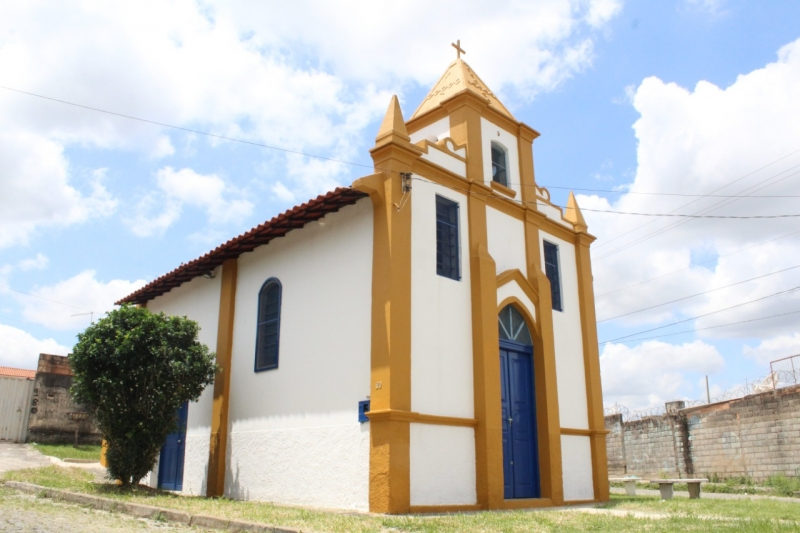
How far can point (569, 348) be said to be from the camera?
1348cm

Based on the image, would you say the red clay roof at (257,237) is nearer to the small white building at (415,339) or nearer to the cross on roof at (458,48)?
the small white building at (415,339)

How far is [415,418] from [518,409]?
301 cm

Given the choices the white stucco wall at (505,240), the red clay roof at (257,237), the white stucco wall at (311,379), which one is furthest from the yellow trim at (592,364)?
the red clay roof at (257,237)

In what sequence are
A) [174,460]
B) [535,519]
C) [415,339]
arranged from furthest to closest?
[174,460]
[415,339]
[535,519]

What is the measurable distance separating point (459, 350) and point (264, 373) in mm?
3882

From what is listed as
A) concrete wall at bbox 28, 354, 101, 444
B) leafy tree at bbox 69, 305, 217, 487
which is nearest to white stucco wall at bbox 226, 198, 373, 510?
leafy tree at bbox 69, 305, 217, 487

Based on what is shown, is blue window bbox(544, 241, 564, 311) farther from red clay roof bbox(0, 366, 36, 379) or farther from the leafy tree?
red clay roof bbox(0, 366, 36, 379)

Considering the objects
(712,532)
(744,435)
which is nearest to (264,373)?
(712,532)

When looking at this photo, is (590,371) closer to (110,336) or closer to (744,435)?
(744,435)

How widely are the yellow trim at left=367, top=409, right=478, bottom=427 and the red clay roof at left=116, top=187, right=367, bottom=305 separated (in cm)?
354

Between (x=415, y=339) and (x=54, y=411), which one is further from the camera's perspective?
(x=54, y=411)

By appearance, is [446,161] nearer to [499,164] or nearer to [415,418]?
[499,164]

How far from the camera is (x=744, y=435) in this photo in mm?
17750

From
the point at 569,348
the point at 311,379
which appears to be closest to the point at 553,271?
the point at 569,348
